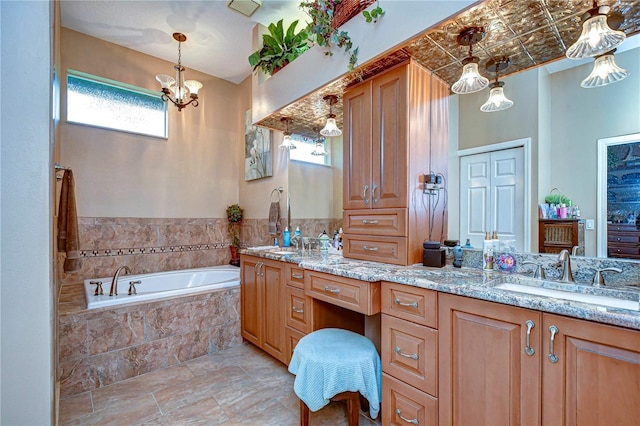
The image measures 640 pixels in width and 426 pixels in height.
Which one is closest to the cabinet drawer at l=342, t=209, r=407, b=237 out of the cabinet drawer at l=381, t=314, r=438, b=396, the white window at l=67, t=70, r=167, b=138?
the cabinet drawer at l=381, t=314, r=438, b=396

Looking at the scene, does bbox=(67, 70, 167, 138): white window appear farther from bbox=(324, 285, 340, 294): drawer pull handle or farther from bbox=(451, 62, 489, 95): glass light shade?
bbox=(451, 62, 489, 95): glass light shade

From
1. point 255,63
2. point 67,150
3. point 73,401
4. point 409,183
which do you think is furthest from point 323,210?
point 67,150

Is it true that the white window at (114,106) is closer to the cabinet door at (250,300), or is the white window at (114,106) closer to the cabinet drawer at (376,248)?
the cabinet door at (250,300)

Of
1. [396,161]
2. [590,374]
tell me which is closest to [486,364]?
[590,374]

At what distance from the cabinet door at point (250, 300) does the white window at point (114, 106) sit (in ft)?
7.07

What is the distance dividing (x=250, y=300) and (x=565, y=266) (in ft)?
7.78

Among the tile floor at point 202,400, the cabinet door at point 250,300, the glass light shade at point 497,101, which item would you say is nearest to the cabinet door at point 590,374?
the tile floor at point 202,400

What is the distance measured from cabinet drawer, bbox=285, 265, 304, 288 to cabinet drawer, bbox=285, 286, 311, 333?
4cm

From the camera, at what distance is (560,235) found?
1441mm

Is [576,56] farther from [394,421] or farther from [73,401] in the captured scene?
[73,401]

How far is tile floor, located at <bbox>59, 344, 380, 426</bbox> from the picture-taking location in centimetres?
181

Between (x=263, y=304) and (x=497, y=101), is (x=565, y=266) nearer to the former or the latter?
(x=497, y=101)

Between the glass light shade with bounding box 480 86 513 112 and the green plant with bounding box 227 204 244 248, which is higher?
the glass light shade with bounding box 480 86 513 112

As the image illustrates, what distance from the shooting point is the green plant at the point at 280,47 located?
248 centimetres
